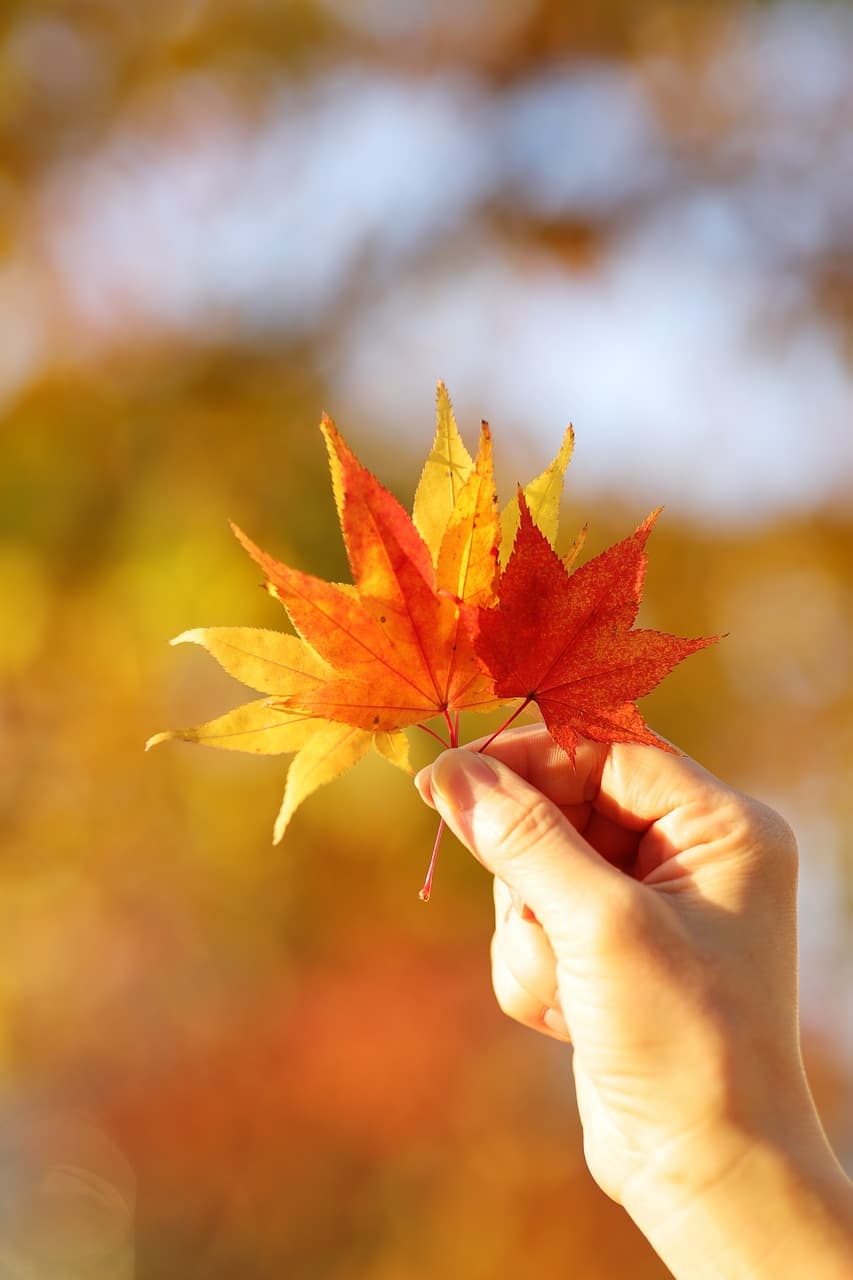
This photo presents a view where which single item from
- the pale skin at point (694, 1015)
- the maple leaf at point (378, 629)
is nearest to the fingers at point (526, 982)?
the pale skin at point (694, 1015)

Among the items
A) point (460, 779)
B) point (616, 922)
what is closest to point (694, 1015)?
point (616, 922)

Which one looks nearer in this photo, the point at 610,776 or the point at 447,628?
the point at 447,628

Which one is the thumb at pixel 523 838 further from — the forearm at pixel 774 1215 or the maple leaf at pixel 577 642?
the forearm at pixel 774 1215

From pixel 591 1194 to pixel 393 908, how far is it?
2.40 ft

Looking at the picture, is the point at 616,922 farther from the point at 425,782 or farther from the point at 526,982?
the point at 526,982

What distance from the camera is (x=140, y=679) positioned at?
2139mm

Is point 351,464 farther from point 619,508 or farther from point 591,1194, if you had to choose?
point 591,1194

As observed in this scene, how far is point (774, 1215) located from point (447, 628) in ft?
1.11

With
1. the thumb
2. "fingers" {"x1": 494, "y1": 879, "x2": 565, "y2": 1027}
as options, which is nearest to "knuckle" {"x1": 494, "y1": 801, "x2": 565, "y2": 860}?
the thumb

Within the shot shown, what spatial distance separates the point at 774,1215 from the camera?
51 centimetres

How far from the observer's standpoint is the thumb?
52 cm

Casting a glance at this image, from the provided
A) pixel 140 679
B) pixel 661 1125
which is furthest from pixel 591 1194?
pixel 661 1125

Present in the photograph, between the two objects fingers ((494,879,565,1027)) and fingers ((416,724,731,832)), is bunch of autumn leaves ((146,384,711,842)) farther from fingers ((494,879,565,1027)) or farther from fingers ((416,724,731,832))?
fingers ((494,879,565,1027))

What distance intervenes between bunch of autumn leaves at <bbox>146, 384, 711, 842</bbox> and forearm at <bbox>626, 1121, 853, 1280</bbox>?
0.22 meters
